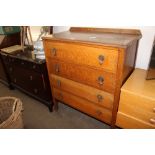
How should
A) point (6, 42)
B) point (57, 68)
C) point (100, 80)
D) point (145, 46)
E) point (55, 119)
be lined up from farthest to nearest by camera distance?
point (6, 42)
point (55, 119)
point (57, 68)
point (145, 46)
point (100, 80)

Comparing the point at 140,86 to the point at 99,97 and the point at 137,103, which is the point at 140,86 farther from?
the point at 99,97

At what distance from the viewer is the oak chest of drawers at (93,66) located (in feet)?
3.52

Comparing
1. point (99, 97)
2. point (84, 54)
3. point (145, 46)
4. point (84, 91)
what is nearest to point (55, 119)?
point (84, 91)

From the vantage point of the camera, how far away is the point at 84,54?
3.90 feet

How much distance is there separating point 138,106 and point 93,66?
19.8 inches

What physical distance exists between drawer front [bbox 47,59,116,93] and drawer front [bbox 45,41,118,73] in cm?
6

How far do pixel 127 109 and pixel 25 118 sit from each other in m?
1.35

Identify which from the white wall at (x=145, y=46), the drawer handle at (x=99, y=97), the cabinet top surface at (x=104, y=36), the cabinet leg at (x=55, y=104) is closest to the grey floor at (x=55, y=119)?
the cabinet leg at (x=55, y=104)

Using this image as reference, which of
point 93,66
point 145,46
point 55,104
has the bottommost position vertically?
point 55,104

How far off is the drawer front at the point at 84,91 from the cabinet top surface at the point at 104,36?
460mm

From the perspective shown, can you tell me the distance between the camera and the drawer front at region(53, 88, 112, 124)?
4.59ft
